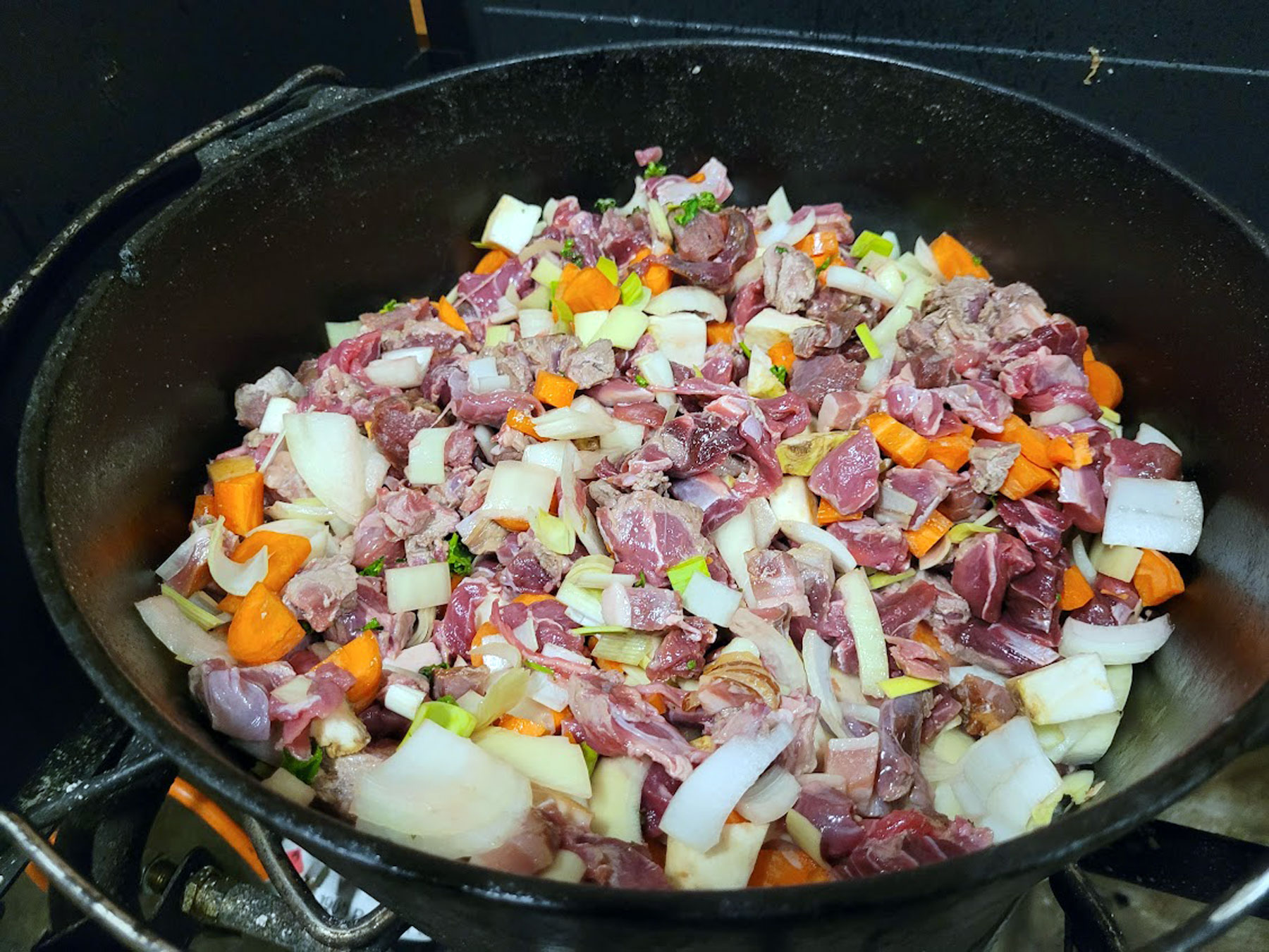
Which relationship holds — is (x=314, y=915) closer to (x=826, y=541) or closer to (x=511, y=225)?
(x=826, y=541)

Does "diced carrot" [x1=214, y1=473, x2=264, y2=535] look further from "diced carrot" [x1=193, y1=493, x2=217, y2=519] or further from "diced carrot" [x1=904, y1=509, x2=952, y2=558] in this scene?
"diced carrot" [x1=904, y1=509, x2=952, y2=558]

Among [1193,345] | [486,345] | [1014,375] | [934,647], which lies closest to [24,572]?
[486,345]

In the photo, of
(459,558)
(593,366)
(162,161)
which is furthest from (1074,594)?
(162,161)

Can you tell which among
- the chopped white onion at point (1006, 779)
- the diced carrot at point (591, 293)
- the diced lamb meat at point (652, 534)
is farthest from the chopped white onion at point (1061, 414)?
the diced carrot at point (591, 293)

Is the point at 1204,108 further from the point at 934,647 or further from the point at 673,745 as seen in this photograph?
the point at 673,745

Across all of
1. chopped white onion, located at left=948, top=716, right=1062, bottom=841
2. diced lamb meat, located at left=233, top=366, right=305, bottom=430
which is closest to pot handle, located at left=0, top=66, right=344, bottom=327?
diced lamb meat, located at left=233, top=366, right=305, bottom=430
